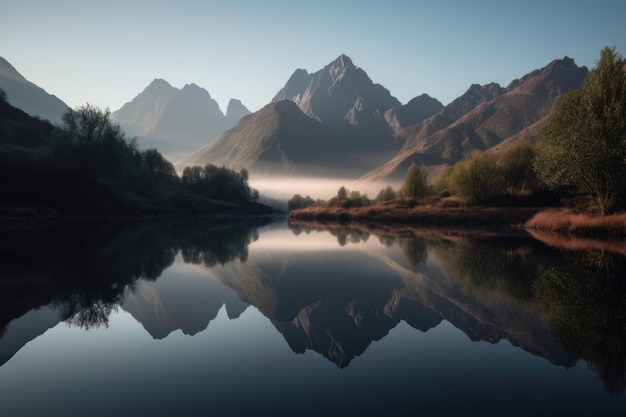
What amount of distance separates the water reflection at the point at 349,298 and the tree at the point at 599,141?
19.9m

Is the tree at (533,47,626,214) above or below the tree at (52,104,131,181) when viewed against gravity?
below

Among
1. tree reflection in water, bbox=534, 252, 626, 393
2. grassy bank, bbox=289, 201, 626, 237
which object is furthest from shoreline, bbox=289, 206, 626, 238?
tree reflection in water, bbox=534, 252, 626, 393

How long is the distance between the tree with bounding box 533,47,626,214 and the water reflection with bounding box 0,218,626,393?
65.2 ft

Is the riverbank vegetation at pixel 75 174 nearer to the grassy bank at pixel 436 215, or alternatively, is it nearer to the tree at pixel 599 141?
the grassy bank at pixel 436 215

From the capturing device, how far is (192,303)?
1364 centimetres

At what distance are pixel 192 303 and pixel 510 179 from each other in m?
79.4

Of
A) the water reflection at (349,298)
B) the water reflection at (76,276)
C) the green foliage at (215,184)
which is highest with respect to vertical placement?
the green foliage at (215,184)

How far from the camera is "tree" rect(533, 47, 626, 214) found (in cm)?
3888

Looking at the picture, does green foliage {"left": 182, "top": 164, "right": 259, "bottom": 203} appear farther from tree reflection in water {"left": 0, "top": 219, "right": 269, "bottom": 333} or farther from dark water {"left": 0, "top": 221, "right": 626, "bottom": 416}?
dark water {"left": 0, "top": 221, "right": 626, "bottom": 416}

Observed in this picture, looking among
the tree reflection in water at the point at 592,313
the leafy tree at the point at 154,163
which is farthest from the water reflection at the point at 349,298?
the leafy tree at the point at 154,163

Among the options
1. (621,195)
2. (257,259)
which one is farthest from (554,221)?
(257,259)

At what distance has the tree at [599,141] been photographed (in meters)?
38.9

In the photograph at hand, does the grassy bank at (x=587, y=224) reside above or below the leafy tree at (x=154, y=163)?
below

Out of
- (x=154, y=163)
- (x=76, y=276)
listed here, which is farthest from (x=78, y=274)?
(x=154, y=163)
